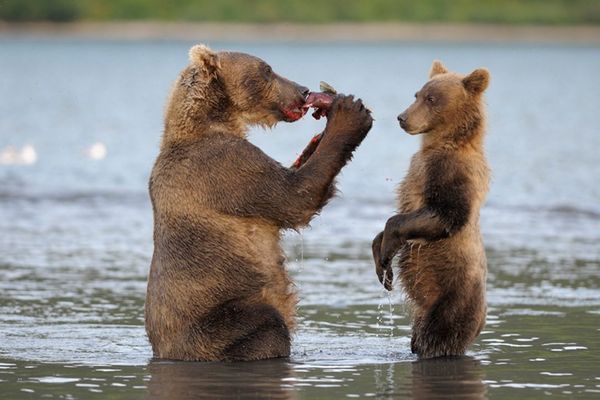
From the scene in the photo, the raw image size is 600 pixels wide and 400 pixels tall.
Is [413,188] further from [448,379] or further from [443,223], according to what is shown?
[448,379]

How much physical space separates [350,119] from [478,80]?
32.1 inches

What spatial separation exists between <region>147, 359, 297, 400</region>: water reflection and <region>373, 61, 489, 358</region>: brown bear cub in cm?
88

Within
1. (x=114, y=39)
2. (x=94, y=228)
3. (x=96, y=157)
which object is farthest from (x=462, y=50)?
(x=94, y=228)

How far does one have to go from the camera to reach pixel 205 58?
863cm

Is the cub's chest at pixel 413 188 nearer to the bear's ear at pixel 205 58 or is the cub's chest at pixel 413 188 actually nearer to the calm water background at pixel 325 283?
Result: the calm water background at pixel 325 283

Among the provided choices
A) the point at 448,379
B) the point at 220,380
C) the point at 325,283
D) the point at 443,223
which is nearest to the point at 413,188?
the point at 443,223

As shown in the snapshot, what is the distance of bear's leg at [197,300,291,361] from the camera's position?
845cm

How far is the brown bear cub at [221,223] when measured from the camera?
848cm

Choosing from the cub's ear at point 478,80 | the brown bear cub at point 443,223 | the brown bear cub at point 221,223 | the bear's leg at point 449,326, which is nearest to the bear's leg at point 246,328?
the brown bear cub at point 221,223

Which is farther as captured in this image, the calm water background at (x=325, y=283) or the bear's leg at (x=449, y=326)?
the bear's leg at (x=449, y=326)

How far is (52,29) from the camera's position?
333 ft

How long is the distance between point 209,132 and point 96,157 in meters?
16.6

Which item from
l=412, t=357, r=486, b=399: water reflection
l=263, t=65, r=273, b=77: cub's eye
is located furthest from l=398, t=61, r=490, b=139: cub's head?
l=412, t=357, r=486, b=399: water reflection

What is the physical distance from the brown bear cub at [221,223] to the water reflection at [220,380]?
0.11 metres
